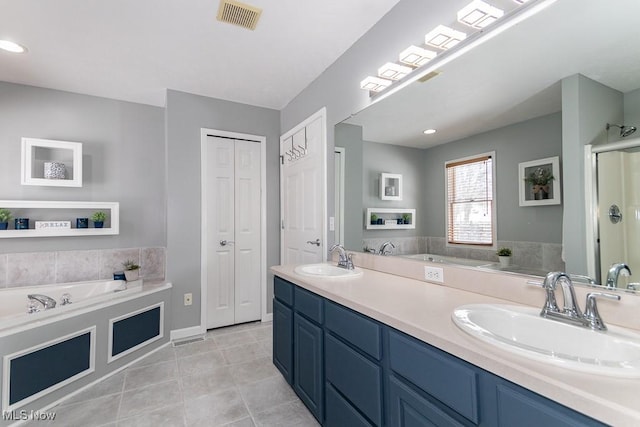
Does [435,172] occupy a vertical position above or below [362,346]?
above

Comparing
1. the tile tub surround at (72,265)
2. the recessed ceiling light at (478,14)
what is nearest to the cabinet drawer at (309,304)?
the recessed ceiling light at (478,14)

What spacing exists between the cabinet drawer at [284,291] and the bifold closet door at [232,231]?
134 centimetres

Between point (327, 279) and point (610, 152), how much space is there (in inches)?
54.5

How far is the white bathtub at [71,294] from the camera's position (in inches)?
81.7

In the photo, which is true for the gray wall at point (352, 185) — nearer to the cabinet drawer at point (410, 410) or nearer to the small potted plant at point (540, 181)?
the small potted plant at point (540, 181)

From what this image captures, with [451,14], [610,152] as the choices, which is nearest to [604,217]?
[610,152]

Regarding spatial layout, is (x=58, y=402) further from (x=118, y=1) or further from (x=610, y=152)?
(x=610, y=152)

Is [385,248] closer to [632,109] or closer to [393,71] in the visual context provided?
[393,71]

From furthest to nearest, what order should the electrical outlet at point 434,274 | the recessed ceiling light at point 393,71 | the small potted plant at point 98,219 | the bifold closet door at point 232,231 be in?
the bifold closet door at point 232,231
the small potted plant at point 98,219
the recessed ceiling light at point 393,71
the electrical outlet at point 434,274

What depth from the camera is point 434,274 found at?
5.36ft

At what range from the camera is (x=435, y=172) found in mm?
1693

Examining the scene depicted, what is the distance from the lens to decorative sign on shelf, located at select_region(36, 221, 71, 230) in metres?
2.78

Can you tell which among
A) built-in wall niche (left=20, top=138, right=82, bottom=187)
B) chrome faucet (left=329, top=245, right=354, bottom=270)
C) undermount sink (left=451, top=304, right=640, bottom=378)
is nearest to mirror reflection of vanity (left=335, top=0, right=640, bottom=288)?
undermount sink (left=451, top=304, right=640, bottom=378)

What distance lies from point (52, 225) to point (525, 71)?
385 centimetres
